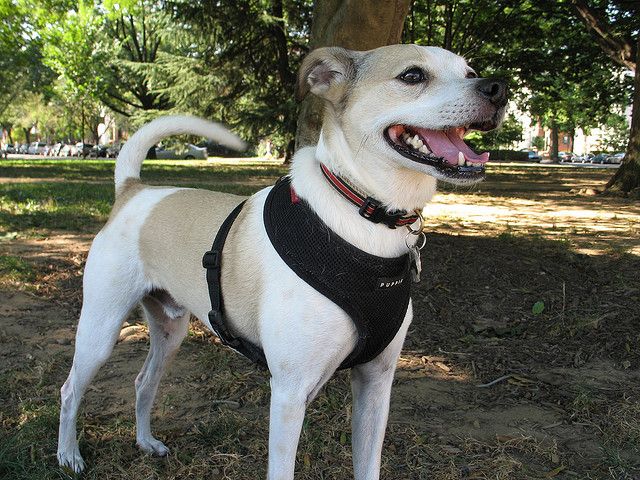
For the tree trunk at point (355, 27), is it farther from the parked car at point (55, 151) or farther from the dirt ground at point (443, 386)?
the parked car at point (55, 151)

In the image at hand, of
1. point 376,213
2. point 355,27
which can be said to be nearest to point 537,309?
point 355,27

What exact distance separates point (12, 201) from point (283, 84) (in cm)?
1069

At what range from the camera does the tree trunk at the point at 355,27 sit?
528 centimetres

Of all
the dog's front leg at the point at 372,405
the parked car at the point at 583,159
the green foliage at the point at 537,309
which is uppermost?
the dog's front leg at the point at 372,405

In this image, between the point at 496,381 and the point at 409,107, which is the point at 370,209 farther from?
the point at 496,381

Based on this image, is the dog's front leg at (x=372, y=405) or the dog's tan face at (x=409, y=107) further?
the dog's front leg at (x=372, y=405)

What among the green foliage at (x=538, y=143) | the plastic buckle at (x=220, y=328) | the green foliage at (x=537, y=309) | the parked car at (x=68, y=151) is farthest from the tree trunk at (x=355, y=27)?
the green foliage at (x=538, y=143)

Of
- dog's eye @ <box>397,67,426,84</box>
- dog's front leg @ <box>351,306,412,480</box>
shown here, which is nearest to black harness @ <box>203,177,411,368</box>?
dog's front leg @ <box>351,306,412,480</box>

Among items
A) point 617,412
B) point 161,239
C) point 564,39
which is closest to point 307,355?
point 161,239

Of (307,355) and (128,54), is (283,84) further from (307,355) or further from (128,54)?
(128,54)

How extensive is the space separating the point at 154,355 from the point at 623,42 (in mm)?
15173

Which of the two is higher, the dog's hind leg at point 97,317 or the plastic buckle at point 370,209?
the plastic buckle at point 370,209

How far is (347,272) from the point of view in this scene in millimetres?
2107

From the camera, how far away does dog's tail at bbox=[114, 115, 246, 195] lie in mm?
2996
